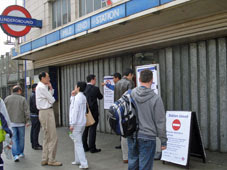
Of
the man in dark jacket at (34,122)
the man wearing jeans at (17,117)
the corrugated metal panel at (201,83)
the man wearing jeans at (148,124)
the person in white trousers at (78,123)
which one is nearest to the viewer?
the man wearing jeans at (148,124)

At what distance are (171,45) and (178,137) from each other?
252cm

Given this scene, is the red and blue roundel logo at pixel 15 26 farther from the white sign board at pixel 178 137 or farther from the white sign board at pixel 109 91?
the white sign board at pixel 178 137

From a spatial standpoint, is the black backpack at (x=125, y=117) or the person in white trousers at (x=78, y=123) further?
the person in white trousers at (x=78, y=123)

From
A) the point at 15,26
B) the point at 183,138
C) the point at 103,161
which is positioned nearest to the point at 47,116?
the point at 103,161

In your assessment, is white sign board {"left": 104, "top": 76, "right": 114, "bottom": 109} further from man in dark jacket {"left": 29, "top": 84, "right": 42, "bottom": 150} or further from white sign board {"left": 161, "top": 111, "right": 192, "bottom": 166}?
white sign board {"left": 161, "top": 111, "right": 192, "bottom": 166}

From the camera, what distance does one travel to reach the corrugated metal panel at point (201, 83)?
536cm

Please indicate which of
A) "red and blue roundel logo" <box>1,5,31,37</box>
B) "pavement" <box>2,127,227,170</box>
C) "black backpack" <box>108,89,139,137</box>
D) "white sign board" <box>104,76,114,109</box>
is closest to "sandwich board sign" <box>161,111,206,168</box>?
"pavement" <box>2,127,227,170</box>

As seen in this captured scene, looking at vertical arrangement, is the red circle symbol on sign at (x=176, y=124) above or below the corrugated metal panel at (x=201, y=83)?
below

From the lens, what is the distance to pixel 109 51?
294 inches

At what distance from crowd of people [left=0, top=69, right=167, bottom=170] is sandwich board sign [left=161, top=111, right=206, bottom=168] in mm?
922

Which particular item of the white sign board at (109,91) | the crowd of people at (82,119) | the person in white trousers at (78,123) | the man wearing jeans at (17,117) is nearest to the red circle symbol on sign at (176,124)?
the crowd of people at (82,119)

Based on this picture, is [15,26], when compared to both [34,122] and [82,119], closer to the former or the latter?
[34,122]

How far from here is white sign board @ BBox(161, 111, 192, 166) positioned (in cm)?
466

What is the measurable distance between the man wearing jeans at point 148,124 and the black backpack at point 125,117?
7 centimetres
